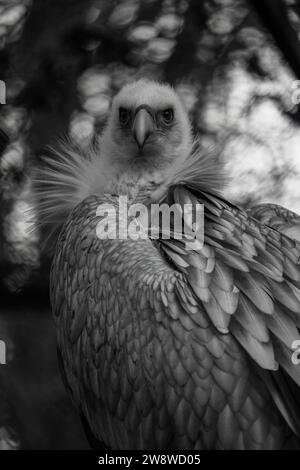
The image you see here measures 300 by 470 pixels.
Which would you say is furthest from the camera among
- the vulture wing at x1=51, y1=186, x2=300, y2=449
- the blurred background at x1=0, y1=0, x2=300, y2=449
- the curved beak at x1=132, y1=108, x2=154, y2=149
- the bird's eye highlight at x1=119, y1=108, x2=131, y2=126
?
the blurred background at x1=0, y1=0, x2=300, y2=449

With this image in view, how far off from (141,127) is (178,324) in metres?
0.66

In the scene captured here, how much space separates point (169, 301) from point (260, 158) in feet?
3.92

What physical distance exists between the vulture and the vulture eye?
0.11 meters

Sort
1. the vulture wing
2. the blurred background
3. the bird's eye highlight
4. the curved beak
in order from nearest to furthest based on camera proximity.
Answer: the vulture wing < the curved beak < the bird's eye highlight < the blurred background

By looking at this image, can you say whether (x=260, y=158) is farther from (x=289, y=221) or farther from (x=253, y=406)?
(x=253, y=406)

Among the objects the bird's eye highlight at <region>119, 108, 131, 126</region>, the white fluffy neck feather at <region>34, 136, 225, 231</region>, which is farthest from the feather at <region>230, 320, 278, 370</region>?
the bird's eye highlight at <region>119, 108, 131, 126</region>

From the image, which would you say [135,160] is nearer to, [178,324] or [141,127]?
[141,127]

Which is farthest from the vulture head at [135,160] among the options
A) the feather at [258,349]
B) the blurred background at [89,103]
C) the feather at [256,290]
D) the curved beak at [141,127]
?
the feather at [258,349]

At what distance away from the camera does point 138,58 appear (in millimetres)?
2529

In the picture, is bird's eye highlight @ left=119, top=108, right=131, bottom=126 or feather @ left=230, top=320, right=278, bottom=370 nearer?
feather @ left=230, top=320, right=278, bottom=370

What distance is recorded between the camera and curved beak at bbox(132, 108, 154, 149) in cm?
183

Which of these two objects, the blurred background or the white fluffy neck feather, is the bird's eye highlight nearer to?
the white fluffy neck feather

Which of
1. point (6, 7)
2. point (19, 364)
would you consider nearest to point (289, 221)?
point (19, 364)

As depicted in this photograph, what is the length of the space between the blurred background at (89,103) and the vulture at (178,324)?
56cm
